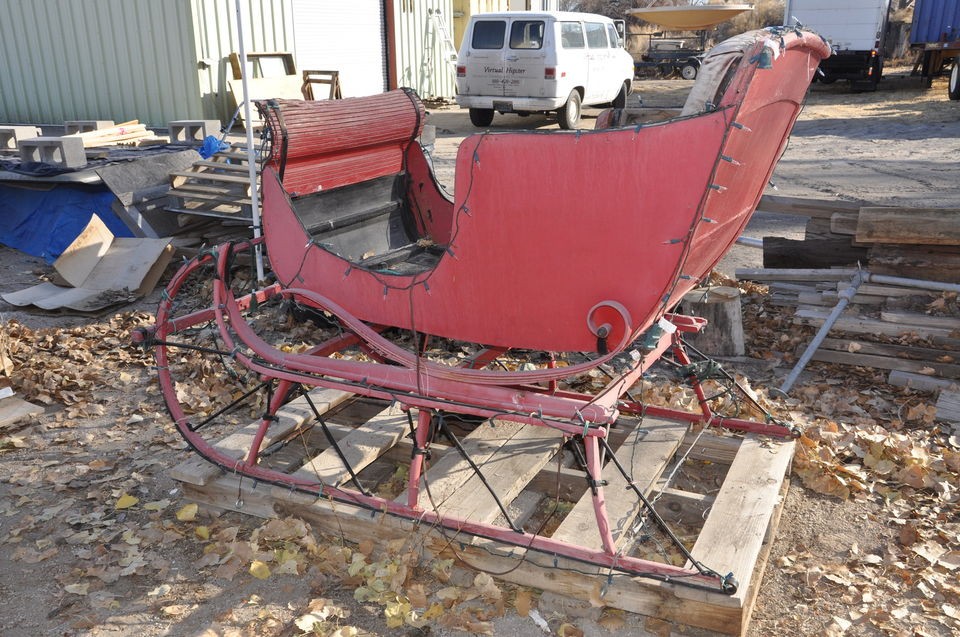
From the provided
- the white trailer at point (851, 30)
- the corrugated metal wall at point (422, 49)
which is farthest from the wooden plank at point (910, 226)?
the white trailer at point (851, 30)

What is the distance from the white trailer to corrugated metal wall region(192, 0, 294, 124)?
37.1 feet

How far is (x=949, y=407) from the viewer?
4.59m

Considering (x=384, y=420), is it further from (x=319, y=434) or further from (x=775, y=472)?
(x=775, y=472)

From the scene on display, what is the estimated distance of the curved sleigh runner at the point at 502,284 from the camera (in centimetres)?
268

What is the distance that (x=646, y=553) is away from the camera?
3.40m

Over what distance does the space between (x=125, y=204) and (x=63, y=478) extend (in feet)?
13.3

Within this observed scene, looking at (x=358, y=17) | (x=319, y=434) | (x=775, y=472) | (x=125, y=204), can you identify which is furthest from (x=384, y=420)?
(x=358, y=17)

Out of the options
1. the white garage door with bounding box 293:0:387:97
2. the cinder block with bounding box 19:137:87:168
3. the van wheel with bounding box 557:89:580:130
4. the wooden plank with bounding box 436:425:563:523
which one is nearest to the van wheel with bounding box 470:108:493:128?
the van wheel with bounding box 557:89:580:130

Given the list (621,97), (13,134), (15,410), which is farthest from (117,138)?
(621,97)

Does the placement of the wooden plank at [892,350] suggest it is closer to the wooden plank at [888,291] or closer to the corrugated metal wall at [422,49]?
the wooden plank at [888,291]

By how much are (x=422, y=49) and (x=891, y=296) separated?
49.4ft

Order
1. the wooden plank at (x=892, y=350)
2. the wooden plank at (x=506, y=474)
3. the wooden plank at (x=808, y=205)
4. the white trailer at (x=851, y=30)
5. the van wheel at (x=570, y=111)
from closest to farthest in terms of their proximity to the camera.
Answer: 1. the wooden plank at (x=506, y=474)
2. the wooden plank at (x=892, y=350)
3. the wooden plank at (x=808, y=205)
4. the van wheel at (x=570, y=111)
5. the white trailer at (x=851, y=30)

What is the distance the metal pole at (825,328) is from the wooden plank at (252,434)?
2.53 m

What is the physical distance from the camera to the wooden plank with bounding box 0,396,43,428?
4.61 metres
